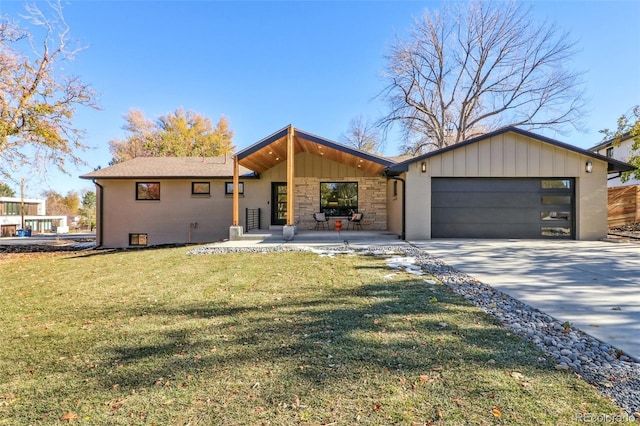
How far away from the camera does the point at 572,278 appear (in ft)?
16.5

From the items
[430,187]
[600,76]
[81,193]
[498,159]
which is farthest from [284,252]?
[81,193]

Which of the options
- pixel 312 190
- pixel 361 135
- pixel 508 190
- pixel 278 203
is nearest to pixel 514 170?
pixel 508 190

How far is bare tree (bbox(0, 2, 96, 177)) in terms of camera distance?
403 inches

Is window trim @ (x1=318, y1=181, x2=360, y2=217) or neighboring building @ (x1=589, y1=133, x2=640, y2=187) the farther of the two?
neighboring building @ (x1=589, y1=133, x2=640, y2=187)

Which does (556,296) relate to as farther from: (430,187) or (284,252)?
(430,187)

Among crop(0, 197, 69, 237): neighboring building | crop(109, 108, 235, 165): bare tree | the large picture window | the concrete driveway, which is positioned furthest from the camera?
crop(0, 197, 69, 237): neighboring building

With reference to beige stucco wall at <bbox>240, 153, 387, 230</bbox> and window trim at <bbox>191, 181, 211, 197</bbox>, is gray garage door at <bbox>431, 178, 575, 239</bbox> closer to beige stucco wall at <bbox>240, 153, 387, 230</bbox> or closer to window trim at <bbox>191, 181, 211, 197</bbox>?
beige stucco wall at <bbox>240, 153, 387, 230</bbox>

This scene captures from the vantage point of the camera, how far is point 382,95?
2284 cm

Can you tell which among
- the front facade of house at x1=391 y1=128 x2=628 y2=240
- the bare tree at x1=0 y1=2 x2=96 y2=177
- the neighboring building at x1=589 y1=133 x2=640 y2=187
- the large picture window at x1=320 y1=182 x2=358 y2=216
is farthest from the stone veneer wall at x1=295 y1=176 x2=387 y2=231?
the neighboring building at x1=589 y1=133 x2=640 y2=187

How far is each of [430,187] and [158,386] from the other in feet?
31.6

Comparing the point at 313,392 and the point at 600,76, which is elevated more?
the point at 600,76

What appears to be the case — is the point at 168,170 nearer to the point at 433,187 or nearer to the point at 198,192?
the point at 198,192

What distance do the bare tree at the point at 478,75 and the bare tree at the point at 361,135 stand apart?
20.2ft

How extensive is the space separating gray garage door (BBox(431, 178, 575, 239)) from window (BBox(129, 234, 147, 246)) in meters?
12.1
